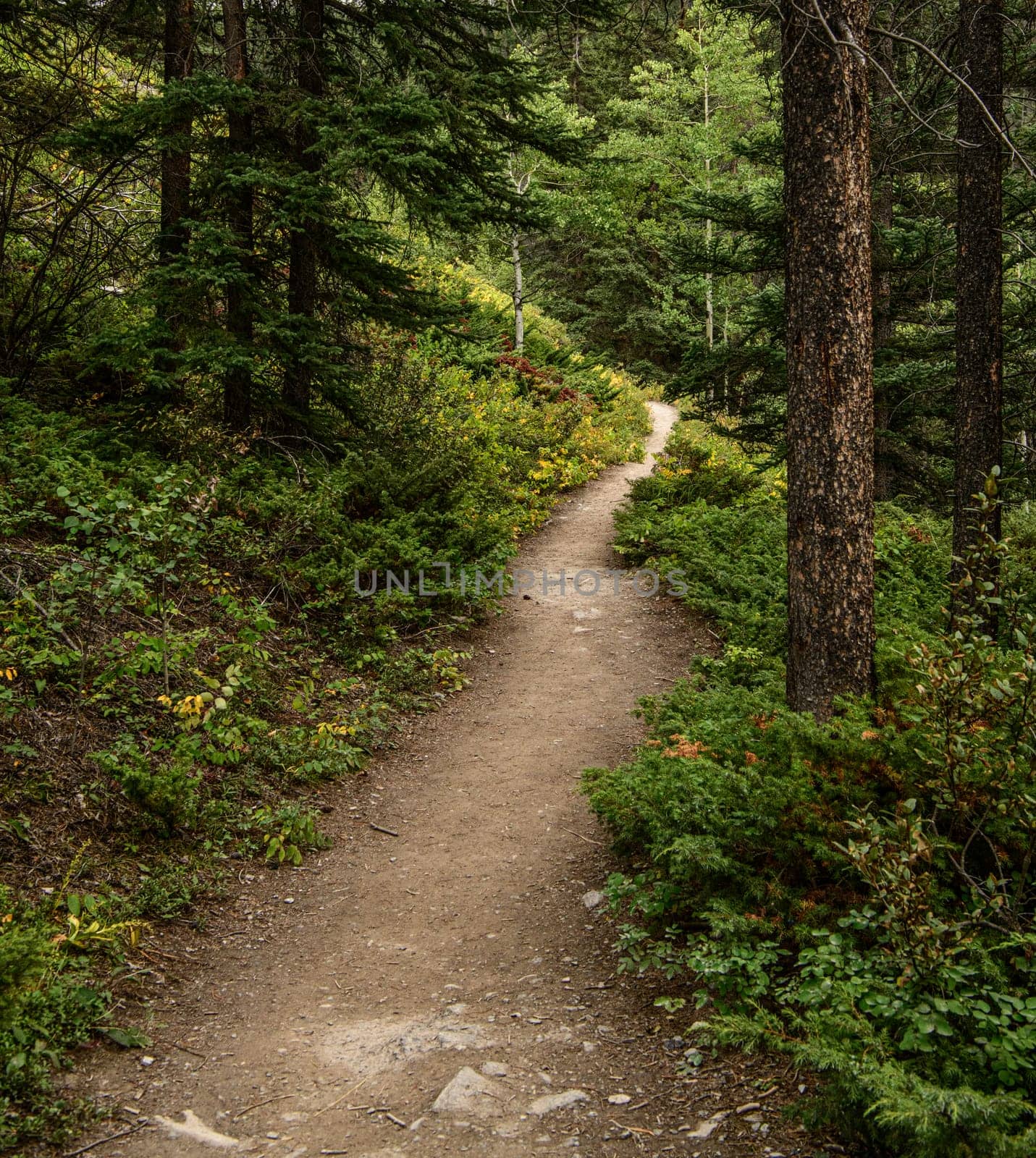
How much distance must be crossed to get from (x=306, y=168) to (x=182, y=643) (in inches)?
234

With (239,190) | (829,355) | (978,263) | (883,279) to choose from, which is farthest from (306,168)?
(883,279)

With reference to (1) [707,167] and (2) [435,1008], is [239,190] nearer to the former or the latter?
(2) [435,1008]

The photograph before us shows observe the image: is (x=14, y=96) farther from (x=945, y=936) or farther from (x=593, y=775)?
(x=945, y=936)

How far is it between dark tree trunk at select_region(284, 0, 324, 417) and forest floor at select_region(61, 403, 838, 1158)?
15.7ft

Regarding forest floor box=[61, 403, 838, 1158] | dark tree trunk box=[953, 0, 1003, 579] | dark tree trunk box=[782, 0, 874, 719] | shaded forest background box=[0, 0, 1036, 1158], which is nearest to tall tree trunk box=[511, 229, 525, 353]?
shaded forest background box=[0, 0, 1036, 1158]

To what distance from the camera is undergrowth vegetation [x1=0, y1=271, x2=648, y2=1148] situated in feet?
14.0

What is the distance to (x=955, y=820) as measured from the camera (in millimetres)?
3617

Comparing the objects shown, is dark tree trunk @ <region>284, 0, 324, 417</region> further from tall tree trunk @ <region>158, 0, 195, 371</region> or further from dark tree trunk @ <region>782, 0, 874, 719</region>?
dark tree trunk @ <region>782, 0, 874, 719</region>

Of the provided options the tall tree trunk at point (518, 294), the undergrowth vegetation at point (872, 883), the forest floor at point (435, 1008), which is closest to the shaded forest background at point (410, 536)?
the undergrowth vegetation at point (872, 883)

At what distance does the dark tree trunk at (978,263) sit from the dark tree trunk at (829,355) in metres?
3.62

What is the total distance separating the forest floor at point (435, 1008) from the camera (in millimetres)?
3234

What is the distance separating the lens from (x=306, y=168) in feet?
30.0

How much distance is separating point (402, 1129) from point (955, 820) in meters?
2.68

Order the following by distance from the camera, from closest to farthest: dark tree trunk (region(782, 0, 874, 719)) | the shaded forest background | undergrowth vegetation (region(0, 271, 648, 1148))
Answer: the shaded forest background < undergrowth vegetation (region(0, 271, 648, 1148)) < dark tree trunk (region(782, 0, 874, 719))
